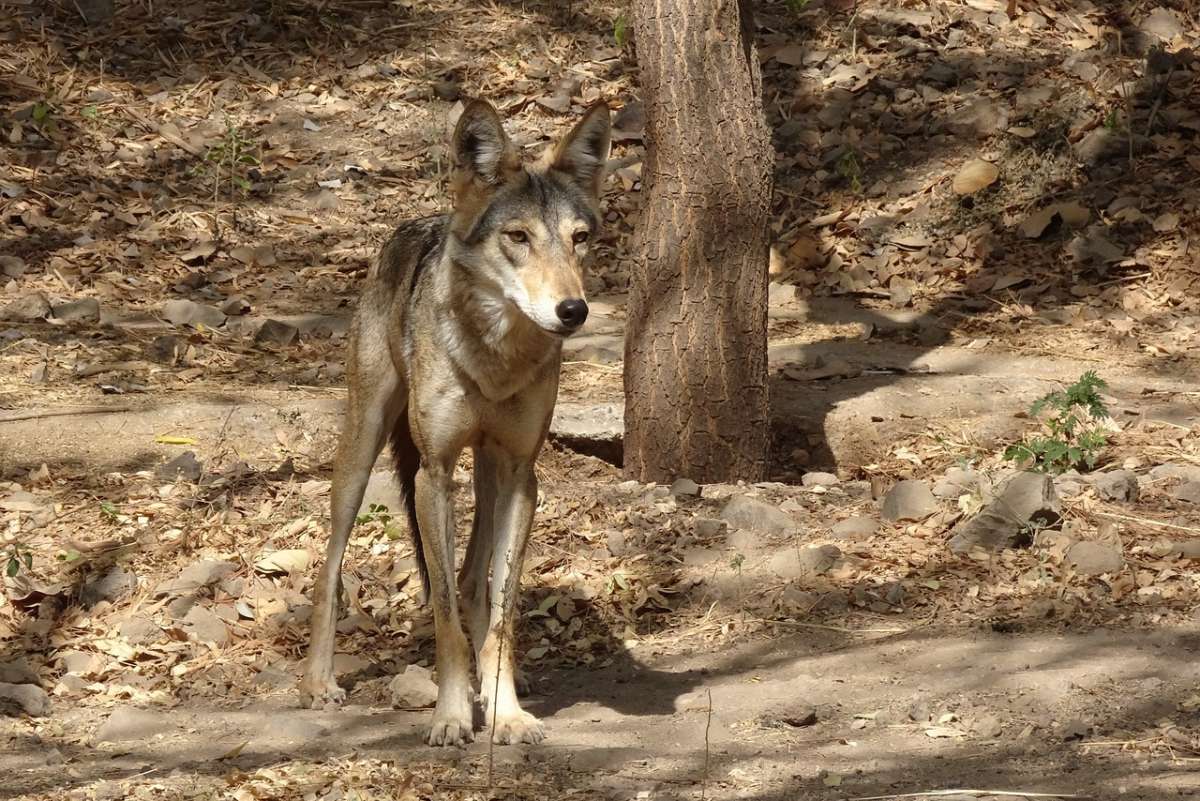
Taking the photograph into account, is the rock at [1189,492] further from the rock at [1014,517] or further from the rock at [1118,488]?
the rock at [1014,517]

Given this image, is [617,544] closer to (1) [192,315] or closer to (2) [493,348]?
(2) [493,348]

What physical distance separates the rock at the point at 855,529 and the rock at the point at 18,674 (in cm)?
379

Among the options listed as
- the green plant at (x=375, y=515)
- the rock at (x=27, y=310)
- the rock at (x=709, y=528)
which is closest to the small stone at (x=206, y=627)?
the green plant at (x=375, y=515)

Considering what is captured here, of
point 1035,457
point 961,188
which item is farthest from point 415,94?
point 1035,457

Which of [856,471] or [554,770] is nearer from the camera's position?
[554,770]

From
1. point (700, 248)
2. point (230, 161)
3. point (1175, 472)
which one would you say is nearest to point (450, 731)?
point (700, 248)

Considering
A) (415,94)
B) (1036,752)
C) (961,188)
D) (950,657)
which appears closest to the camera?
(1036,752)

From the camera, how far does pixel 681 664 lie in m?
6.50

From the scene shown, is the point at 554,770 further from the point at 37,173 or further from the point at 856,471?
the point at 37,173

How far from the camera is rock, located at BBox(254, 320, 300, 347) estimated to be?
10250 millimetres

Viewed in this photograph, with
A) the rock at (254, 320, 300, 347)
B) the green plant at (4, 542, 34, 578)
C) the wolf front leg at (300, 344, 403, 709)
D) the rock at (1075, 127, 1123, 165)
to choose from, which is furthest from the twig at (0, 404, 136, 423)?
the rock at (1075, 127, 1123, 165)

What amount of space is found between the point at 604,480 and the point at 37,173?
7023 millimetres

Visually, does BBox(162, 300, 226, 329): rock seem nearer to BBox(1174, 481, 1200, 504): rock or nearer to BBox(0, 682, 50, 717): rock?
BBox(0, 682, 50, 717): rock

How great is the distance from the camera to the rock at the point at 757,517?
739 cm
